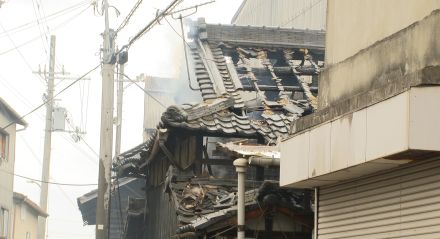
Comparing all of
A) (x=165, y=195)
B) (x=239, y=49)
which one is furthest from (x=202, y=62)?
(x=165, y=195)

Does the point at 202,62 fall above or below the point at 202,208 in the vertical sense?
above

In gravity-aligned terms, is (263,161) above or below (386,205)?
above

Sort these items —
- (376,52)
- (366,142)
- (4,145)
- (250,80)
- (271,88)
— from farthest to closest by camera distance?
1. (4,145)
2. (250,80)
3. (271,88)
4. (376,52)
5. (366,142)

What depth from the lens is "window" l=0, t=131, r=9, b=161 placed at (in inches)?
1732

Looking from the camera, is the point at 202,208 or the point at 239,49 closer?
the point at 202,208

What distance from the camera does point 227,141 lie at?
22.1 metres

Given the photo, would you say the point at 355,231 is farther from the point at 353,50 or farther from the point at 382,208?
the point at 353,50

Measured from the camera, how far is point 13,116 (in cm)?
4500

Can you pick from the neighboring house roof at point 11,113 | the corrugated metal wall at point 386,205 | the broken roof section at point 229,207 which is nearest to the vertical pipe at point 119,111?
the neighboring house roof at point 11,113

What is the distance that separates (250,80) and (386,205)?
1329 centimetres

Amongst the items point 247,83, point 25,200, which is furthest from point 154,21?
point 25,200

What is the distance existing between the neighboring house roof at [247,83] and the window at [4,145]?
49.7 ft

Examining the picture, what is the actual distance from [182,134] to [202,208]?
2.56 m

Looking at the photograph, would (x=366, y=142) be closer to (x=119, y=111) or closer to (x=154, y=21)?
(x=154, y=21)
